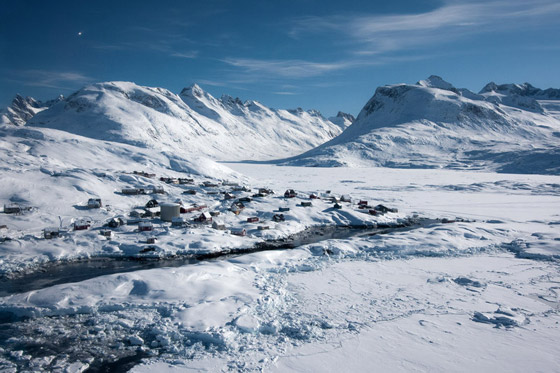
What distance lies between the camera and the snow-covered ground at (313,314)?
41.9ft

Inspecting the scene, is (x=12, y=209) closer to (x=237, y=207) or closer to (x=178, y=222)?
(x=178, y=222)

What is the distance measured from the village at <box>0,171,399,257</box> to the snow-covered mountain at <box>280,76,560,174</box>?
78.5 metres

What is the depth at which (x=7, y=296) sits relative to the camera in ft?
57.7

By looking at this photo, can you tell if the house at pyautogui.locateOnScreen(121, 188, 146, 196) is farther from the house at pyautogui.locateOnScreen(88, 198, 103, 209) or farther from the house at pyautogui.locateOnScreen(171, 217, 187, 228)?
the house at pyautogui.locateOnScreen(171, 217, 187, 228)

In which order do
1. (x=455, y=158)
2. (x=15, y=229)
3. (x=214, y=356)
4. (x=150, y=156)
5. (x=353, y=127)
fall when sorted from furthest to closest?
1. (x=353, y=127)
2. (x=455, y=158)
3. (x=150, y=156)
4. (x=15, y=229)
5. (x=214, y=356)

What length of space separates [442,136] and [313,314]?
476ft

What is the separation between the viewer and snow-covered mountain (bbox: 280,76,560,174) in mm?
112975

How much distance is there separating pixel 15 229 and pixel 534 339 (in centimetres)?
3330

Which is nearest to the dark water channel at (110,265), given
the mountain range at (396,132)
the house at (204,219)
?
the house at (204,219)

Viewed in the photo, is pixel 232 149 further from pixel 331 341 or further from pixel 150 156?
pixel 331 341

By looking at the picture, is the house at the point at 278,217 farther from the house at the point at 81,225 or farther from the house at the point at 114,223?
the house at the point at 81,225

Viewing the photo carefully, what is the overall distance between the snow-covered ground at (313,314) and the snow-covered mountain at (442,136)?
9167cm

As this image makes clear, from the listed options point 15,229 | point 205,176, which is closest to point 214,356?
point 15,229

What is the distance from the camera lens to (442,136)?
144m
